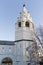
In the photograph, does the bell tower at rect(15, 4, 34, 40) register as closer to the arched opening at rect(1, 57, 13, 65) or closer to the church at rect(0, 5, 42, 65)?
the church at rect(0, 5, 42, 65)

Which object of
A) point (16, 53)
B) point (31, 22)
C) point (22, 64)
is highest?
point (31, 22)

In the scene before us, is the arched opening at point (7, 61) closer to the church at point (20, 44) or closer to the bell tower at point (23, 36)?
the church at point (20, 44)

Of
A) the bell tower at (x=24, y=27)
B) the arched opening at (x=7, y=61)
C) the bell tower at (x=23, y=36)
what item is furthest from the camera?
the arched opening at (x=7, y=61)

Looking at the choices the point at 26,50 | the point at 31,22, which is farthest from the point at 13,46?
the point at 31,22

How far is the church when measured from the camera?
31808 mm

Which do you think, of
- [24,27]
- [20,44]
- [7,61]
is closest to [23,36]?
[20,44]

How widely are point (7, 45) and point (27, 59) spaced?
16.2 ft

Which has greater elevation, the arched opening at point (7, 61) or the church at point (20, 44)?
the church at point (20, 44)

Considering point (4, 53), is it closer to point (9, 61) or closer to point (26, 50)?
point (9, 61)

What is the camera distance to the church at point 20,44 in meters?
31.8

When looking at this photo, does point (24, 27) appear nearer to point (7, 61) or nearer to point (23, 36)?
point (23, 36)

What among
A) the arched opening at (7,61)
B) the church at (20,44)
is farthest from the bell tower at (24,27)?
the arched opening at (7,61)

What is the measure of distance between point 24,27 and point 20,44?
3246 millimetres

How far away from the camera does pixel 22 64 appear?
3145 cm
